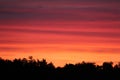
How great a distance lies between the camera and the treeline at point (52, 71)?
102250 mm

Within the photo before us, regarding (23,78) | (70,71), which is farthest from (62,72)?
(23,78)

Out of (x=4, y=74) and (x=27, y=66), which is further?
(x=27, y=66)

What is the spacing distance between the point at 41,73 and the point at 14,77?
19.6 ft

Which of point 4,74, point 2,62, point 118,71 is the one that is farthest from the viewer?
point 118,71

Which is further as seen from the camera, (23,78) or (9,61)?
(9,61)

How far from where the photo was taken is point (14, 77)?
330 feet

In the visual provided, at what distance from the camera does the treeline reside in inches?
4026

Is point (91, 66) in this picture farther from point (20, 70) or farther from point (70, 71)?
point (20, 70)

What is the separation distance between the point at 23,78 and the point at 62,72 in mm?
8650

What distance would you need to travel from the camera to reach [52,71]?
357 ft

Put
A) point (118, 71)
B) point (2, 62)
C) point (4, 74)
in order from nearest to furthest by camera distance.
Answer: point (4, 74), point (2, 62), point (118, 71)

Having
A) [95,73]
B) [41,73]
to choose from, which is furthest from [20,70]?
[95,73]


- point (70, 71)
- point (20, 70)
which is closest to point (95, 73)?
Result: point (70, 71)

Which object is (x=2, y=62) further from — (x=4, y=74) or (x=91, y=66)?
(x=91, y=66)
